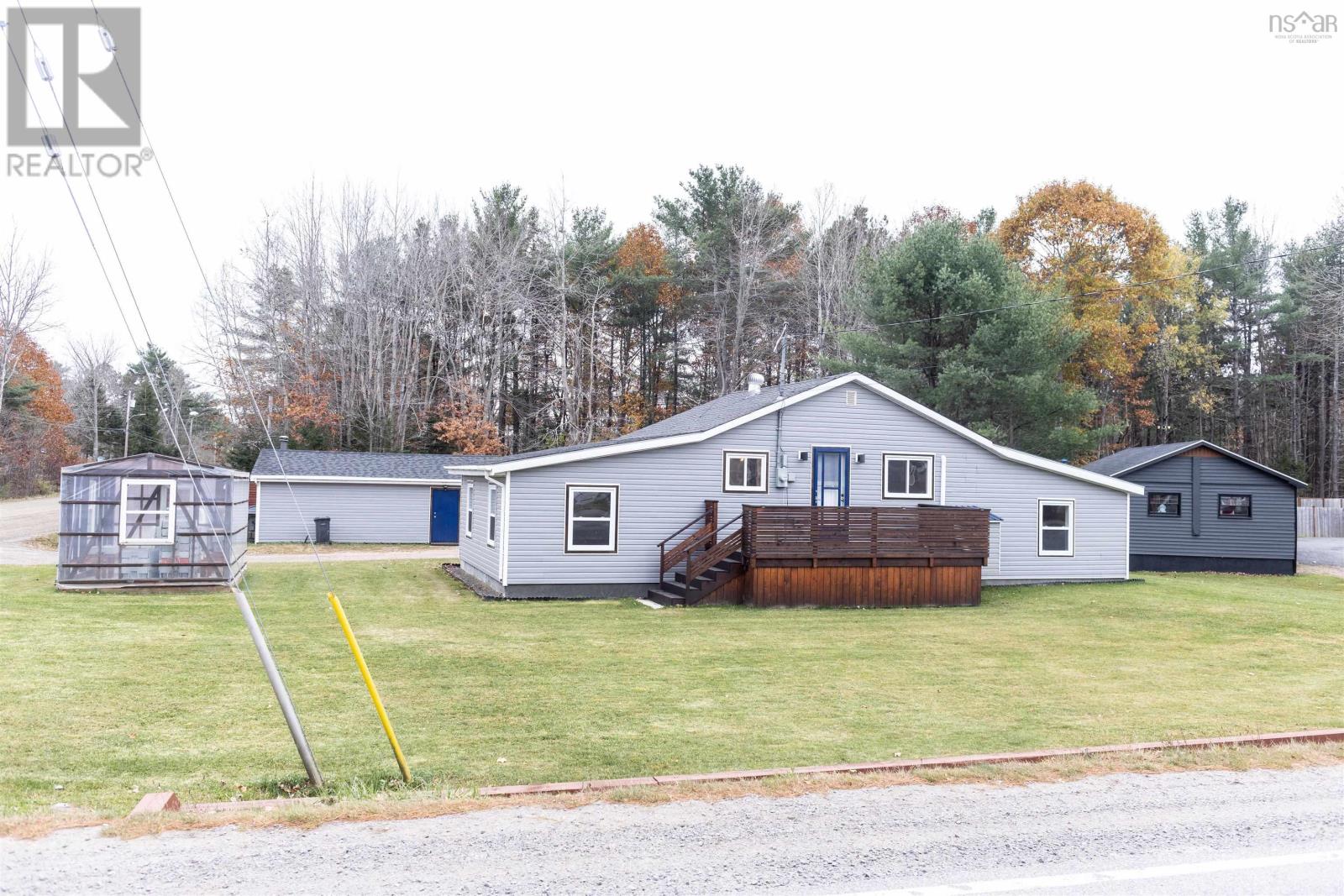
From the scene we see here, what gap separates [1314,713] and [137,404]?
161 feet

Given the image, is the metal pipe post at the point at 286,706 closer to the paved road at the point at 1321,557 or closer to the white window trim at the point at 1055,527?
the white window trim at the point at 1055,527

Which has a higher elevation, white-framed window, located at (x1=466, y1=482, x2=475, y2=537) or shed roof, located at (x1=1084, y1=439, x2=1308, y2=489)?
shed roof, located at (x1=1084, y1=439, x2=1308, y2=489)

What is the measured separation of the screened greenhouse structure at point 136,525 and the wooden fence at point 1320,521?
35222 mm

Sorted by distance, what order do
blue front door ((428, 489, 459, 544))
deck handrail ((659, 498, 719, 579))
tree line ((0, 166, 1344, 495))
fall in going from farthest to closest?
tree line ((0, 166, 1344, 495))
blue front door ((428, 489, 459, 544))
deck handrail ((659, 498, 719, 579))

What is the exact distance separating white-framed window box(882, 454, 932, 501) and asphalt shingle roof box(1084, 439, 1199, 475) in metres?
8.99

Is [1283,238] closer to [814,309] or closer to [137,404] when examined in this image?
[814,309]

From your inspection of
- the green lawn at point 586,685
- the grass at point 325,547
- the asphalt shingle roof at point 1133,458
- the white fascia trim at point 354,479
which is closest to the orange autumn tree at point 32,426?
the white fascia trim at point 354,479

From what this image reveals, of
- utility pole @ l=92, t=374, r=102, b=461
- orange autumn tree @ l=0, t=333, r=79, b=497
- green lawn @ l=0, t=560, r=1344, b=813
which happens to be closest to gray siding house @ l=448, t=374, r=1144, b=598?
green lawn @ l=0, t=560, r=1344, b=813

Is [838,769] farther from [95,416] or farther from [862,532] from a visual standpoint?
[95,416]

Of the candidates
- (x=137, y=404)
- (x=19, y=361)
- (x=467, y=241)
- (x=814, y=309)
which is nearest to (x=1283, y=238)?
(x=814, y=309)

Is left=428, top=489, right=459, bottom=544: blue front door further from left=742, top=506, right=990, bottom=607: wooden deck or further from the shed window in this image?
the shed window

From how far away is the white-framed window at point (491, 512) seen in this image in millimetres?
17938

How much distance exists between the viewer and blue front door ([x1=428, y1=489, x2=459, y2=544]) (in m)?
29.6

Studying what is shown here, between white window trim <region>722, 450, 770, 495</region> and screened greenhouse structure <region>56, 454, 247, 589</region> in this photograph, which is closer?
screened greenhouse structure <region>56, 454, 247, 589</region>
